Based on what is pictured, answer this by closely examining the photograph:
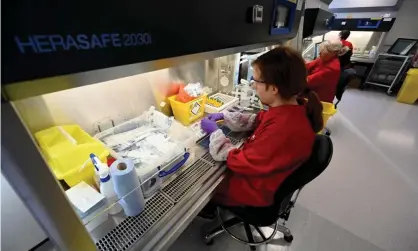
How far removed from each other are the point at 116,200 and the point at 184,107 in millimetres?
734

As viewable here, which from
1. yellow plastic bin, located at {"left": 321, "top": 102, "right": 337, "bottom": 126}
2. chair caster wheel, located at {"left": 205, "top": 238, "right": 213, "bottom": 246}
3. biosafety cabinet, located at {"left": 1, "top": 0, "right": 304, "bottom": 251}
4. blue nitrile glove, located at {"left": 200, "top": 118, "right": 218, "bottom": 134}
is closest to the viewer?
biosafety cabinet, located at {"left": 1, "top": 0, "right": 304, "bottom": 251}

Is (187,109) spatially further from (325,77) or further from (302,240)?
(325,77)

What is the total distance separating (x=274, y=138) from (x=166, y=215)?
57 centimetres

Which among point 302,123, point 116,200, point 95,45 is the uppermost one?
point 95,45

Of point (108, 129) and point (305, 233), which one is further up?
point (108, 129)

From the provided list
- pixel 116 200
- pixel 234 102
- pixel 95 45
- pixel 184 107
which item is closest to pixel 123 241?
pixel 116 200

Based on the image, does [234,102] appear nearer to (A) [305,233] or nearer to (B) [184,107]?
(B) [184,107]

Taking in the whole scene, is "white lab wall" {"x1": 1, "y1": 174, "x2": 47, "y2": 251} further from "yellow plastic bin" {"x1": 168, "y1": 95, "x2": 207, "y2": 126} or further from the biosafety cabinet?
"yellow plastic bin" {"x1": 168, "y1": 95, "x2": 207, "y2": 126}

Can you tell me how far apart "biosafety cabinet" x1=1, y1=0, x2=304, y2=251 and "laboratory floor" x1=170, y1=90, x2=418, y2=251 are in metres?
0.99

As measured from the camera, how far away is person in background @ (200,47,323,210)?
86 centimetres

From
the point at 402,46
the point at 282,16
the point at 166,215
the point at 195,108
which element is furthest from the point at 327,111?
the point at 402,46

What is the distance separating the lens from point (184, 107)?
129 centimetres

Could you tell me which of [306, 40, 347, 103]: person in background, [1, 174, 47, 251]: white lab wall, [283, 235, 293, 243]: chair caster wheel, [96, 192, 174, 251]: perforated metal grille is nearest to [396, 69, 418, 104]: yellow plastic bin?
[306, 40, 347, 103]: person in background

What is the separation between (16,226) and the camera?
0.53 metres
